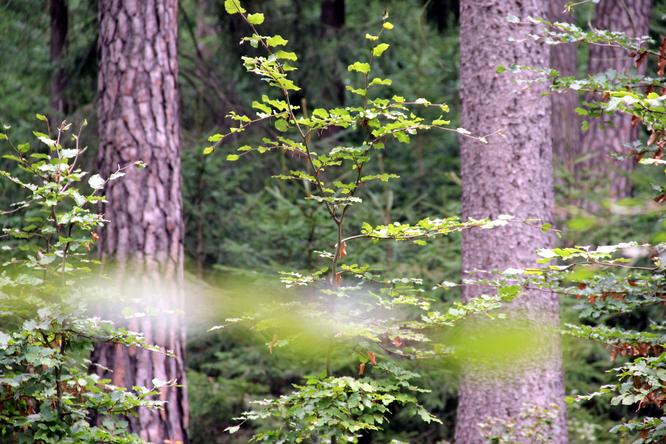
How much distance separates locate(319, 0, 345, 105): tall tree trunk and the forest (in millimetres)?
39

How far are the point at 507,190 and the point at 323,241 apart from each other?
7.05 ft

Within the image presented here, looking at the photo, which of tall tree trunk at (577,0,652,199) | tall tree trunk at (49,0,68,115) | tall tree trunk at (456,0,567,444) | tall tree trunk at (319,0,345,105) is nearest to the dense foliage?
tall tree trunk at (456,0,567,444)

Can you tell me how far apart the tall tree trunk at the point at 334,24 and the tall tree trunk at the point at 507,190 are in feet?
17.7

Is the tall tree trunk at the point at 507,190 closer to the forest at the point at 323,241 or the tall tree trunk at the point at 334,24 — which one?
the forest at the point at 323,241

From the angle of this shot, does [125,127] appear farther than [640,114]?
Yes

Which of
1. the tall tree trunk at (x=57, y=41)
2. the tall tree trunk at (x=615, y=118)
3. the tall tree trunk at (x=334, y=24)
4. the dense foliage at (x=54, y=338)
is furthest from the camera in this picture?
the tall tree trunk at (x=334, y=24)

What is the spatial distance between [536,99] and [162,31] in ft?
8.07

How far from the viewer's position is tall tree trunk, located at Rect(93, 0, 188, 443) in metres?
4.93

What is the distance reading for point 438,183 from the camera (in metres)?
10.7

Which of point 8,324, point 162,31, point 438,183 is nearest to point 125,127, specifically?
point 162,31

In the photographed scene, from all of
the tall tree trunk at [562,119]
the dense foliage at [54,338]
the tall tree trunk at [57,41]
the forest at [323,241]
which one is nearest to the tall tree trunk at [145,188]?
the forest at [323,241]

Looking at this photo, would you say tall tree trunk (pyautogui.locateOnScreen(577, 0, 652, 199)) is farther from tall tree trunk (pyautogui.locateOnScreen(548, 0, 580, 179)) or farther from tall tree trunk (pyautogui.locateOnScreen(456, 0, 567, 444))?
tall tree trunk (pyautogui.locateOnScreen(456, 0, 567, 444))

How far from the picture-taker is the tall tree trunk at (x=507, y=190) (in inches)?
198

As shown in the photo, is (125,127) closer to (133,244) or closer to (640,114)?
(133,244)
